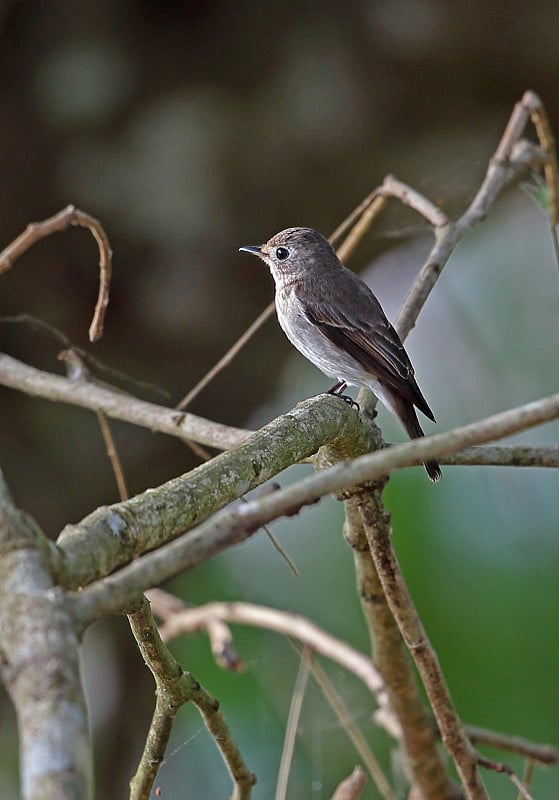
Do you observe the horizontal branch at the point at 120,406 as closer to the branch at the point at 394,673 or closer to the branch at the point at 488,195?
the branch at the point at 394,673

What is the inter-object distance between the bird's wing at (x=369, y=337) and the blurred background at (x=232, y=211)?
1.36 feet

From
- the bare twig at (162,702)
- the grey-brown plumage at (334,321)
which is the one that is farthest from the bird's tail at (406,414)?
the bare twig at (162,702)

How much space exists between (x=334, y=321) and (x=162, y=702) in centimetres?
185

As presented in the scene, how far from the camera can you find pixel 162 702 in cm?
156

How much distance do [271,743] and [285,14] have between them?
2.61 m

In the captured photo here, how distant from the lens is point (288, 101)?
352 cm

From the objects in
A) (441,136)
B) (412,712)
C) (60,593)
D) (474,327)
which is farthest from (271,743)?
(441,136)

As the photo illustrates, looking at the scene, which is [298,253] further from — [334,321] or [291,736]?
[291,736]

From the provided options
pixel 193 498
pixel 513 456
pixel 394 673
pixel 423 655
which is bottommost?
pixel 394 673

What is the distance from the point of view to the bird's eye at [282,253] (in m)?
3.30

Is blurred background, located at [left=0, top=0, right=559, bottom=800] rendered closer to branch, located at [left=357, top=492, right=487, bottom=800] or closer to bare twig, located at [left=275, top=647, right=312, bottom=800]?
bare twig, located at [left=275, top=647, right=312, bottom=800]

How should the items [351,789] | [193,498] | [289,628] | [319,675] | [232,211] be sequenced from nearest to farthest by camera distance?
[193,498], [351,789], [319,675], [289,628], [232,211]

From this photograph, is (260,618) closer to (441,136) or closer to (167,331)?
(167,331)

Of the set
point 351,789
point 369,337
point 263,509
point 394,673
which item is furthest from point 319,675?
point 263,509
